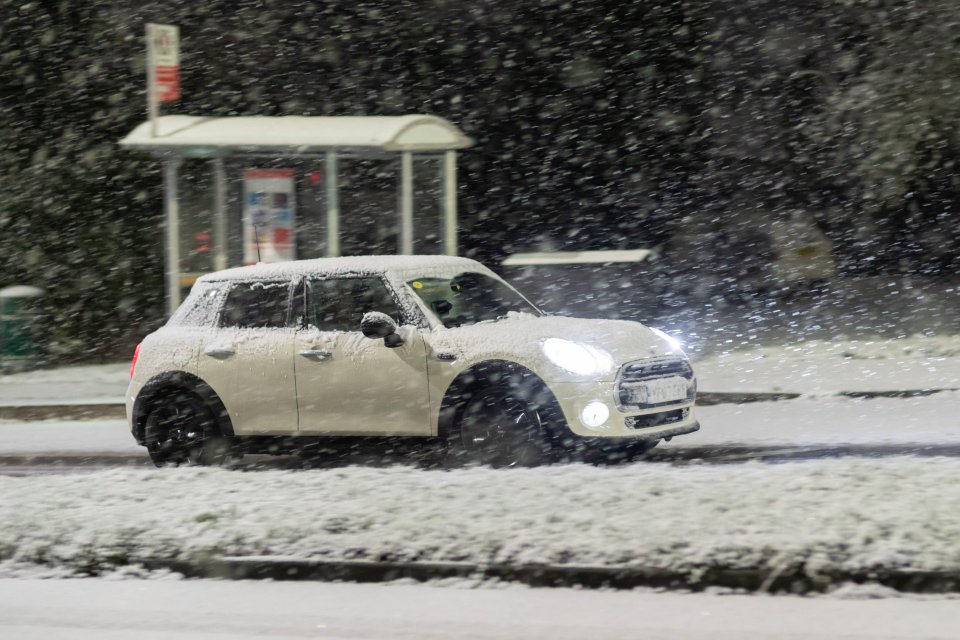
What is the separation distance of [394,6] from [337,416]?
1356 centimetres

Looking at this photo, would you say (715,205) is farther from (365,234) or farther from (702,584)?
(702,584)

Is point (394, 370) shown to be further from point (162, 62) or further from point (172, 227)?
point (162, 62)

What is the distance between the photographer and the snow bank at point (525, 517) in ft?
20.9

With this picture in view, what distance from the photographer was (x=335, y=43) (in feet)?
73.0

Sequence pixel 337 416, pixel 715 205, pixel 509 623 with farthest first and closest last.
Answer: pixel 715 205 → pixel 337 416 → pixel 509 623

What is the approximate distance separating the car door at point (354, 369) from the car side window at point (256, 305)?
198 millimetres

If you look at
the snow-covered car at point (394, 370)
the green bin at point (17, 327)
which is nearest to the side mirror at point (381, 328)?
the snow-covered car at point (394, 370)

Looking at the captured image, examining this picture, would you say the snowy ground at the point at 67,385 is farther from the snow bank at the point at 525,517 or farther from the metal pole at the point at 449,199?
the snow bank at the point at 525,517

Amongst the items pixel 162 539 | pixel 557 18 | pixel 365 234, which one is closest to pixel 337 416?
pixel 162 539

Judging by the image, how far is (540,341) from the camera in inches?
358

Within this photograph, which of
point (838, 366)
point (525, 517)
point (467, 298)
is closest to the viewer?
point (525, 517)

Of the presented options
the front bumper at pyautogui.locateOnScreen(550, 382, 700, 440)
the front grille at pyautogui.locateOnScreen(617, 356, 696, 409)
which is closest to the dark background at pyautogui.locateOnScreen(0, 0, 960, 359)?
the front grille at pyautogui.locateOnScreen(617, 356, 696, 409)

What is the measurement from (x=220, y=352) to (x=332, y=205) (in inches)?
299

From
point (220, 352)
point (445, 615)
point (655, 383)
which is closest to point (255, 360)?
point (220, 352)
